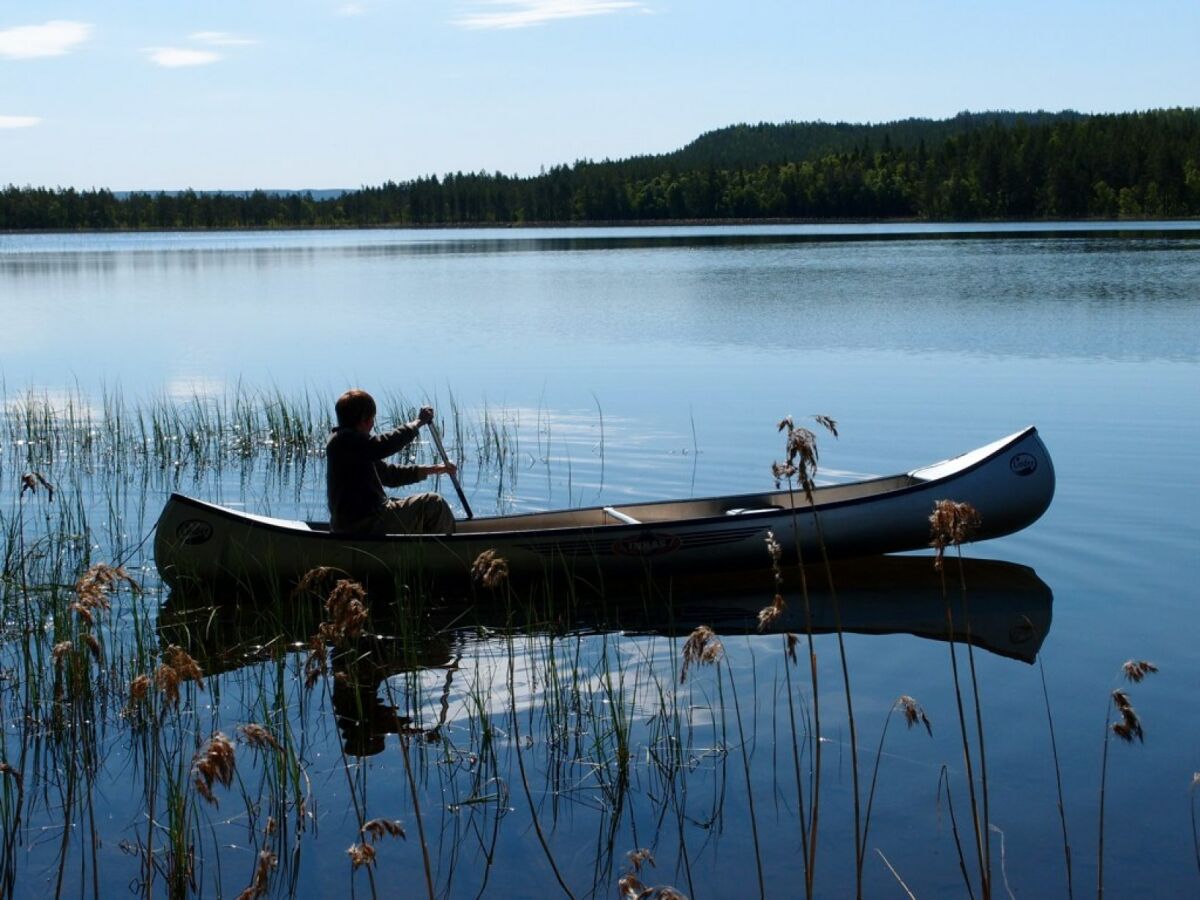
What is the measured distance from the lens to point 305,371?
2120 centimetres

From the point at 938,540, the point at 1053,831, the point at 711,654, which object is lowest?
the point at 1053,831

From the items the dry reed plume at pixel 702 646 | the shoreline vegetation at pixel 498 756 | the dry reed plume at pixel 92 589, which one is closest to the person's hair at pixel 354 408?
the shoreline vegetation at pixel 498 756

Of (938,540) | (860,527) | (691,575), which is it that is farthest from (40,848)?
(860,527)

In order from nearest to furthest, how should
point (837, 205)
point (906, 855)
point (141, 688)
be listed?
1. point (141, 688)
2. point (906, 855)
3. point (837, 205)

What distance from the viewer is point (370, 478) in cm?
859

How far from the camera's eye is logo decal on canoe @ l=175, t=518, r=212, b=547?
8.32m

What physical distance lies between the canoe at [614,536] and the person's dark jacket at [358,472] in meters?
0.28

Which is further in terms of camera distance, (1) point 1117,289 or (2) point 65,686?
(1) point 1117,289

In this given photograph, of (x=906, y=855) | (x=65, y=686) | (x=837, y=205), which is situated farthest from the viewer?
(x=837, y=205)

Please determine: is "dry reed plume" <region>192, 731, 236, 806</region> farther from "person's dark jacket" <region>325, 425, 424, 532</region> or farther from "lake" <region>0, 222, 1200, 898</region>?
"person's dark jacket" <region>325, 425, 424, 532</region>

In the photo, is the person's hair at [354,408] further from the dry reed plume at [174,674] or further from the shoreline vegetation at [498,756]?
the dry reed plume at [174,674]

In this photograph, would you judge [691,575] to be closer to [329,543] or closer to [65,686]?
[329,543]

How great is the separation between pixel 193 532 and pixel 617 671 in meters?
2.89

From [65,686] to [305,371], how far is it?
49.7 feet
